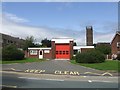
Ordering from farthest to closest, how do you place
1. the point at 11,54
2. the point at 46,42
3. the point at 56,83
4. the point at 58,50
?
the point at 46,42 → the point at 58,50 → the point at 11,54 → the point at 56,83

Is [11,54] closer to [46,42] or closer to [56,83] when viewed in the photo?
[56,83]

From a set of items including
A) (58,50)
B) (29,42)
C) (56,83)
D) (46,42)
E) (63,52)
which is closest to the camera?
(56,83)

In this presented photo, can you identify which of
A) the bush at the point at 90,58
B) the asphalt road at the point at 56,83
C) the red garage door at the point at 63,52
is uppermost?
the red garage door at the point at 63,52

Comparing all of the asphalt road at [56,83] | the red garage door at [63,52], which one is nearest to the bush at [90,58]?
the asphalt road at [56,83]

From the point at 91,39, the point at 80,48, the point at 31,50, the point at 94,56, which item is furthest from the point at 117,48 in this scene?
the point at 91,39

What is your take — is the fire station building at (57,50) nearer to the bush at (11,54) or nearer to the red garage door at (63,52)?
the red garage door at (63,52)

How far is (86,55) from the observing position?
45094 mm

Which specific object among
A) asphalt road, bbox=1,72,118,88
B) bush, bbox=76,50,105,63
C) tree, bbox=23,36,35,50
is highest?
tree, bbox=23,36,35,50

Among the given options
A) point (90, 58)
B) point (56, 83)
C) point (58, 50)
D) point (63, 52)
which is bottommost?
point (56, 83)

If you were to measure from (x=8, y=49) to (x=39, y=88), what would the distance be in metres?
39.7

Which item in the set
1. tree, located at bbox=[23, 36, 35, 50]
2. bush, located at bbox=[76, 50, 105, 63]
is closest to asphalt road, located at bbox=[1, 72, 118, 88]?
bush, located at bbox=[76, 50, 105, 63]

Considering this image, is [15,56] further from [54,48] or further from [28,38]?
[28,38]

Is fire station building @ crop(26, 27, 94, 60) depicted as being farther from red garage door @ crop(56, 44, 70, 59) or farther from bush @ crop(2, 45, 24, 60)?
bush @ crop(2, 45, 24, 60)

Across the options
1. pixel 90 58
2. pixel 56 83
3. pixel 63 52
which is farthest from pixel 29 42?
pixel 56 83
